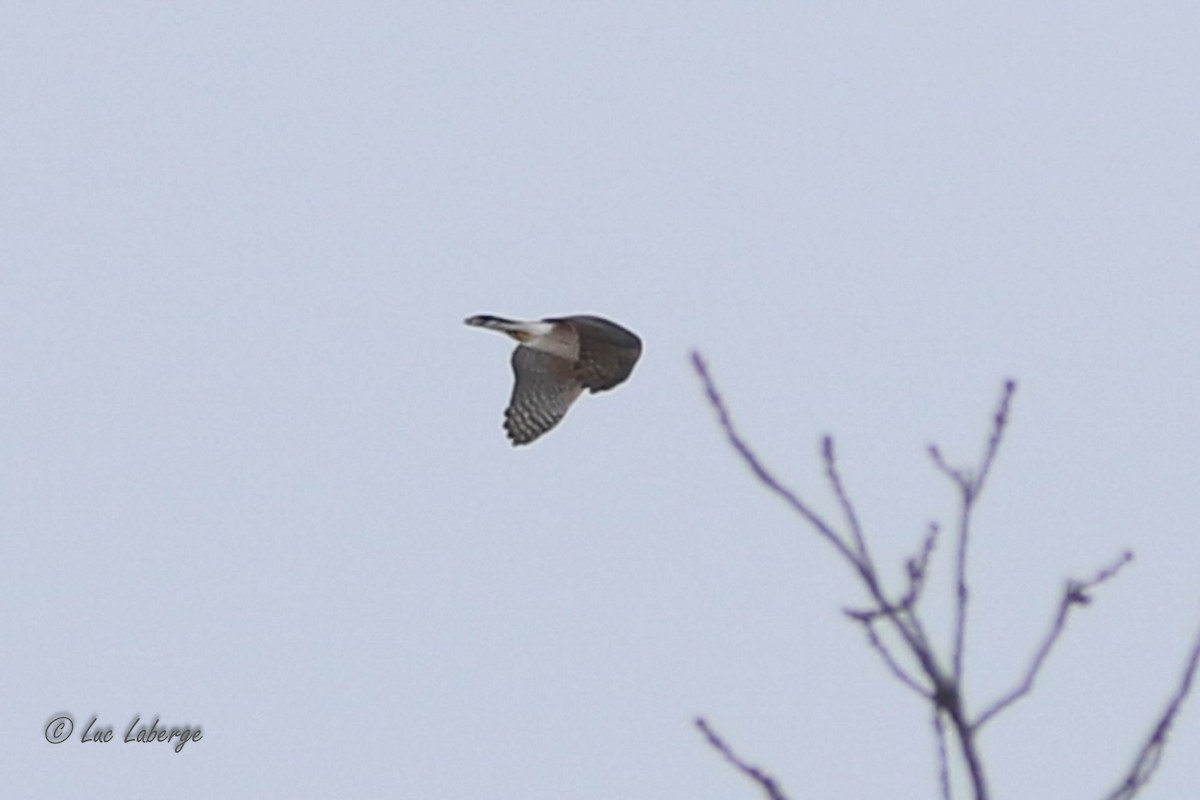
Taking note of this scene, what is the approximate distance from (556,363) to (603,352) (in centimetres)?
45

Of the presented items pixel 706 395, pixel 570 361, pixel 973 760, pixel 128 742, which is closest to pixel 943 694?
pixel 973 760

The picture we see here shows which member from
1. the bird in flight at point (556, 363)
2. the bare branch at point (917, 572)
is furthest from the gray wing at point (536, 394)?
the bare branch at point (917, 572)

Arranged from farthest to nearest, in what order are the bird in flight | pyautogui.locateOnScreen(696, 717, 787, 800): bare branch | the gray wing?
the gray wing, the bird in flight, pyautogui.locateOnScreen(696, 717, 787, 800): bare branch

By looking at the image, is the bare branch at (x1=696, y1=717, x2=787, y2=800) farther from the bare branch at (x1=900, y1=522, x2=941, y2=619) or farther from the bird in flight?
the bird in flight

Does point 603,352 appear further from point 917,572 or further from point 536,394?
point 917,572

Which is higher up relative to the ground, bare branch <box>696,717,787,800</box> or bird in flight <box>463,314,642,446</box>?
bird in flight <box>463,314,642,446</box>

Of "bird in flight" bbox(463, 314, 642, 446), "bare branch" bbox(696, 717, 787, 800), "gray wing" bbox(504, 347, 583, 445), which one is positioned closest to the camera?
"bare branch" bbox(696, 717, 787, 800)

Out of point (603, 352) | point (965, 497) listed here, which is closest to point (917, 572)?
point (965, 497)

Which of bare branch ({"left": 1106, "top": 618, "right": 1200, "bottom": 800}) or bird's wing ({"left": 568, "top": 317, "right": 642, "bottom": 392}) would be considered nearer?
bare branch ({"left": 1106, "top": 618, "right": 1200, "bottom": 800})

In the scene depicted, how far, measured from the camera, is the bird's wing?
35.4 ft

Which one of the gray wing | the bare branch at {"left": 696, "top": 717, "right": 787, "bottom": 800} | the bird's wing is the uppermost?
the bird's wing

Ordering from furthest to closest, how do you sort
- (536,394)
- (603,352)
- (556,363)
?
(536,394) < (556,363) < (603,352)

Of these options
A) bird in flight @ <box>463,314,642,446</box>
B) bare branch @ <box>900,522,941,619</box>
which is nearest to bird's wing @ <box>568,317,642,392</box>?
bird in flight @ <box>463,314,642,446</box>

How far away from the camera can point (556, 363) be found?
11391 millimetres
